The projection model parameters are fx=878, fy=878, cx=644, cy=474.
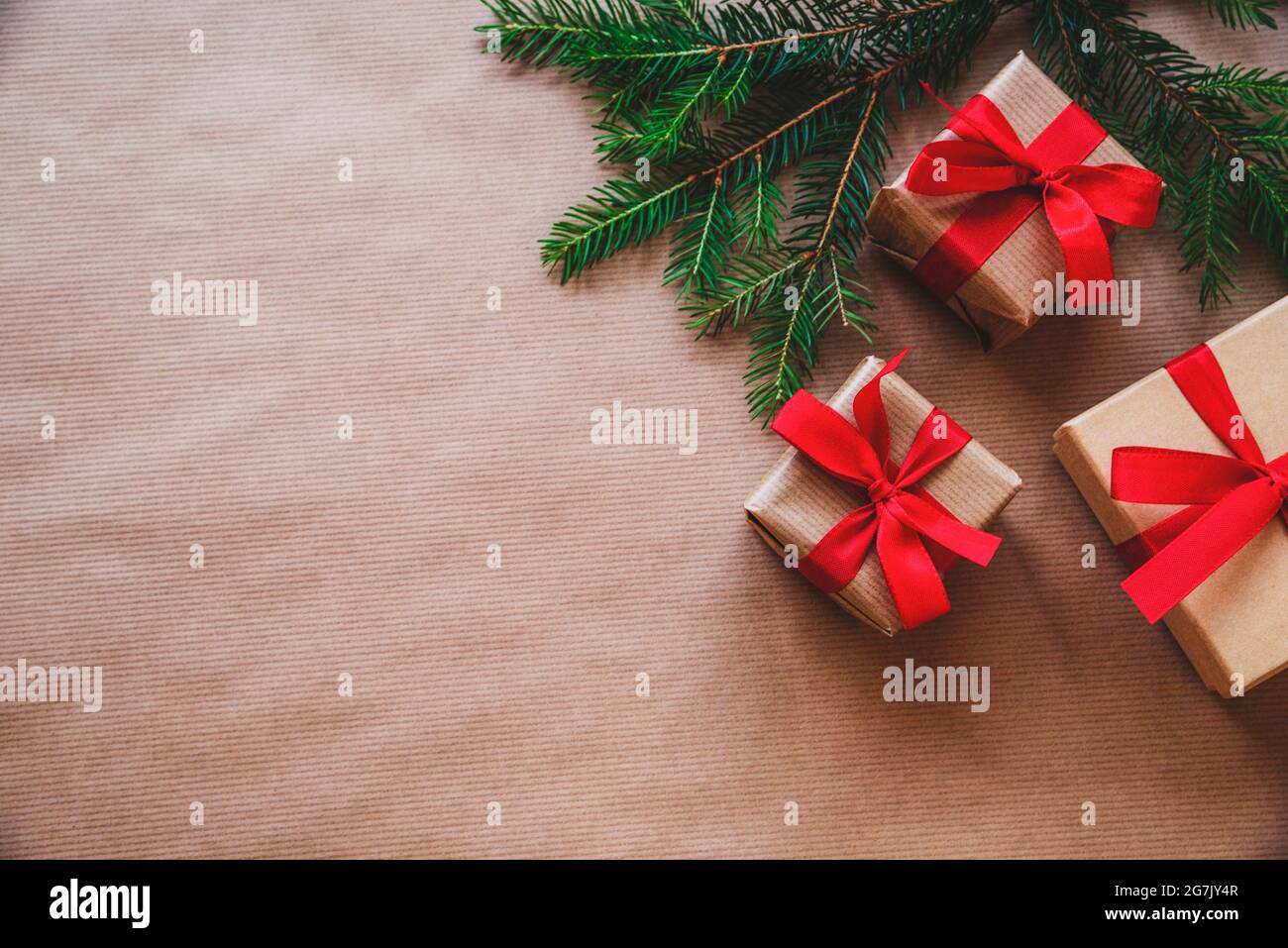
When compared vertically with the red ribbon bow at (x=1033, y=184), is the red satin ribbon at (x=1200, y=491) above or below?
below

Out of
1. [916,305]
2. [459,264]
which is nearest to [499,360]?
[459,264]

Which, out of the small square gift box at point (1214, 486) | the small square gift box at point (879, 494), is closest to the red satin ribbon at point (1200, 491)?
the small square gift box at point (1214, 486)

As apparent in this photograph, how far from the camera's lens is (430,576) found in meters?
1.06

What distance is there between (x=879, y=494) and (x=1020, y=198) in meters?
0.35

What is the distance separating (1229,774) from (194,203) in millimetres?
1425

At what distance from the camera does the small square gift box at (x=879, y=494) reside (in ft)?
2.98

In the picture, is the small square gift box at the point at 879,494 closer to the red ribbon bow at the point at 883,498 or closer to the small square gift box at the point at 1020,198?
the red ribbon bow at the point at 883,498

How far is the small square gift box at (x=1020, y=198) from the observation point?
91 cm

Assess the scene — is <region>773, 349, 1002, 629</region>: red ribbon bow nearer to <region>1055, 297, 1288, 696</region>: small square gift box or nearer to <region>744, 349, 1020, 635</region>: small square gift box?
<region>744, 349, 1020, 635</region>: small square gift box

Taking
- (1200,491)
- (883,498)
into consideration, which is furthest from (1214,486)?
(883,498)

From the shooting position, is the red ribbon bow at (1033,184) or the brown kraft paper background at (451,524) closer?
the red ribbon bow at (1033,184)

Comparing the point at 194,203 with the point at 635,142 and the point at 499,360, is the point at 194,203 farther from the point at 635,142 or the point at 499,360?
the point at 635,142

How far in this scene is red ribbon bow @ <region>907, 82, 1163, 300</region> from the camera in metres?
0.90

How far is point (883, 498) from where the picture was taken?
917 mm
